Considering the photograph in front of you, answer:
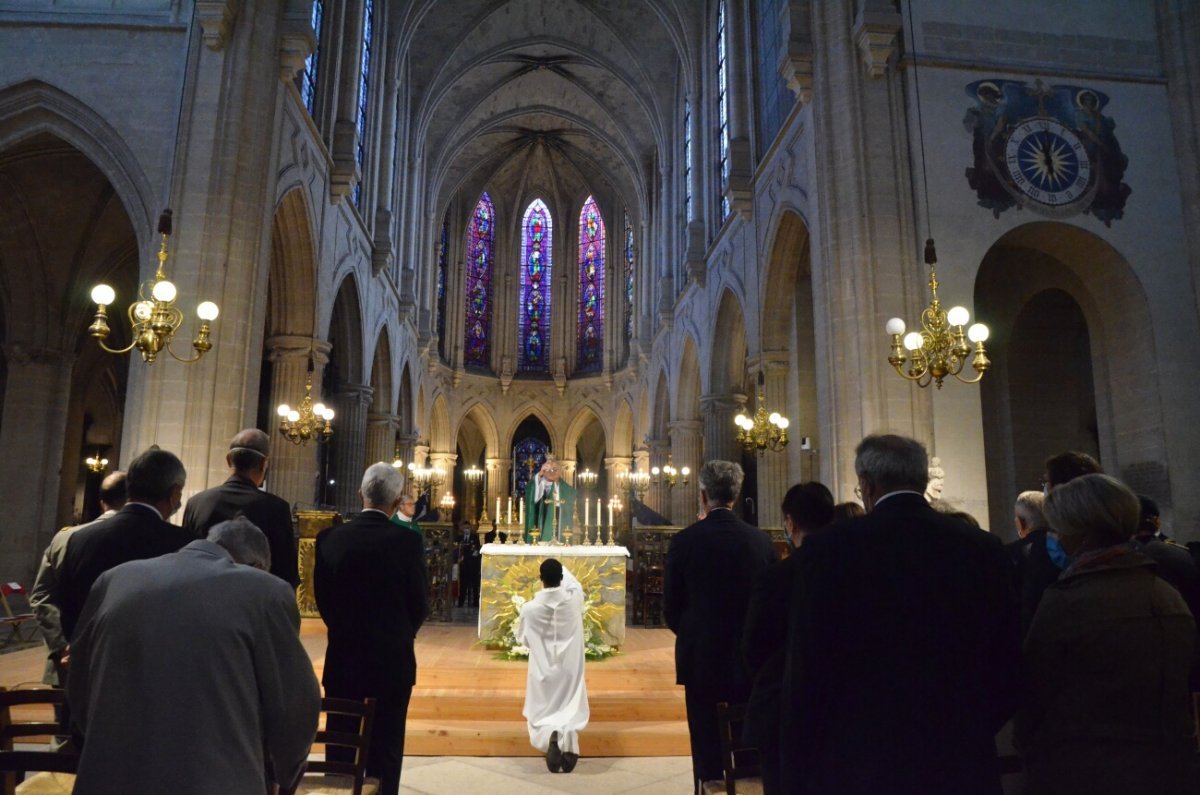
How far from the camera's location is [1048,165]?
33.8ft

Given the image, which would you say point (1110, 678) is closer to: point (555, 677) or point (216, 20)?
point (555, 677)

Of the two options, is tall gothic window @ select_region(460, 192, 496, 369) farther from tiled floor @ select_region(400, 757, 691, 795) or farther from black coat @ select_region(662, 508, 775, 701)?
black coat @ select_region(662, 508, 775, 701)

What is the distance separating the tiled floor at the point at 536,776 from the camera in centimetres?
494

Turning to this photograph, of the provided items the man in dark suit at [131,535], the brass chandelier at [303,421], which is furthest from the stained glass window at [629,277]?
the man in dark suit at [131,535]

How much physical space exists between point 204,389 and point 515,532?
4188 mm

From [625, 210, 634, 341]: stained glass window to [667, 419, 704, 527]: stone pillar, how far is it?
816 centimetres

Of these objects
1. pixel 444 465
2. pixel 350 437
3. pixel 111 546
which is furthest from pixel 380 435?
pixel 111 546

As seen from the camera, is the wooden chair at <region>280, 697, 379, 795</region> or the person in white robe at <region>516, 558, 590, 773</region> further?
the person in white robe at <region>516, 558, 590, 773</region>

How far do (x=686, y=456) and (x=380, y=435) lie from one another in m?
7.87

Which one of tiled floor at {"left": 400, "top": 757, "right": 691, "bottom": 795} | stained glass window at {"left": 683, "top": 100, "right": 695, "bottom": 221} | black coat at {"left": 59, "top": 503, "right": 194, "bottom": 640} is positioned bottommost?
tiled floor at {"left": 400, "top": 757, "right": 691, "bottom": 795}

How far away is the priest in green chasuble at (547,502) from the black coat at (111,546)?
668 cm

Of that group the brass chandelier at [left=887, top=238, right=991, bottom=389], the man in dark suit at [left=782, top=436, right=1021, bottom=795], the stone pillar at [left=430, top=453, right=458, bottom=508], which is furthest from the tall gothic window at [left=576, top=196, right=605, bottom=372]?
the man in dark suit at [left=782, top=436, right=1021, bottom=795]

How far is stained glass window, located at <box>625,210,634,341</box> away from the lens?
2947cm

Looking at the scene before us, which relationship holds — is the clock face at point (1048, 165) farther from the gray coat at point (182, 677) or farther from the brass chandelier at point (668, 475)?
the brass chandelier at point (668, 475)
